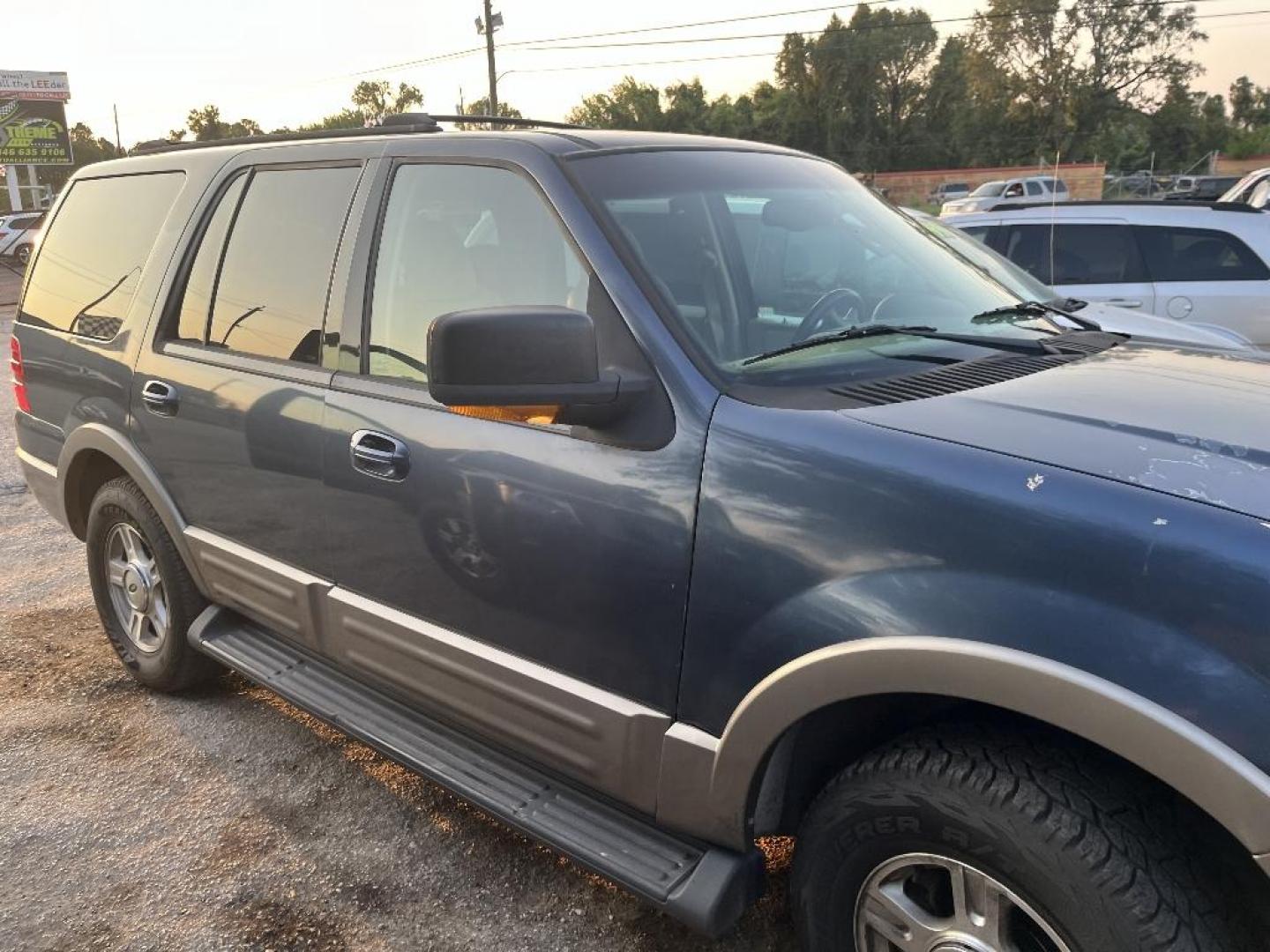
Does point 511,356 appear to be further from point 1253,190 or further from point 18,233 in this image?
point 18,233

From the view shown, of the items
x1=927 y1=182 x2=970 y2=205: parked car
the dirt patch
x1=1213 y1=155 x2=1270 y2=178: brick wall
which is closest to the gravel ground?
the dirt patch

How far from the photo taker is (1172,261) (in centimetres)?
734

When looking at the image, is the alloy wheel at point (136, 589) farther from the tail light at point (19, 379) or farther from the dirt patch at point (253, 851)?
the tail light at point (19, 379)

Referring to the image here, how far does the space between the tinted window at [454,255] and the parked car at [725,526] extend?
0.01m

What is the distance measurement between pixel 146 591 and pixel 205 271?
127 centimetres

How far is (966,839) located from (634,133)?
6.58 feet

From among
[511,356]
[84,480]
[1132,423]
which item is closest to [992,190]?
[84,480]

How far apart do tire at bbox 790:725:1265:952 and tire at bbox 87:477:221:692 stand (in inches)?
101

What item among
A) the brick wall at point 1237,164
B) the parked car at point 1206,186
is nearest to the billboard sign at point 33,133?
the parked car at point 1206,186

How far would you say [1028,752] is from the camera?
5.85ft

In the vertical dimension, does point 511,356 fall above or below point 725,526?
above

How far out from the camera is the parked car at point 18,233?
2372 cm

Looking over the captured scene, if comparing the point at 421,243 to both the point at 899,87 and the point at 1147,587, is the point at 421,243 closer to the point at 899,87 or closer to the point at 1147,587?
the point at 1147,587

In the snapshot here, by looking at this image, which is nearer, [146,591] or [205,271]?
[205,271]
